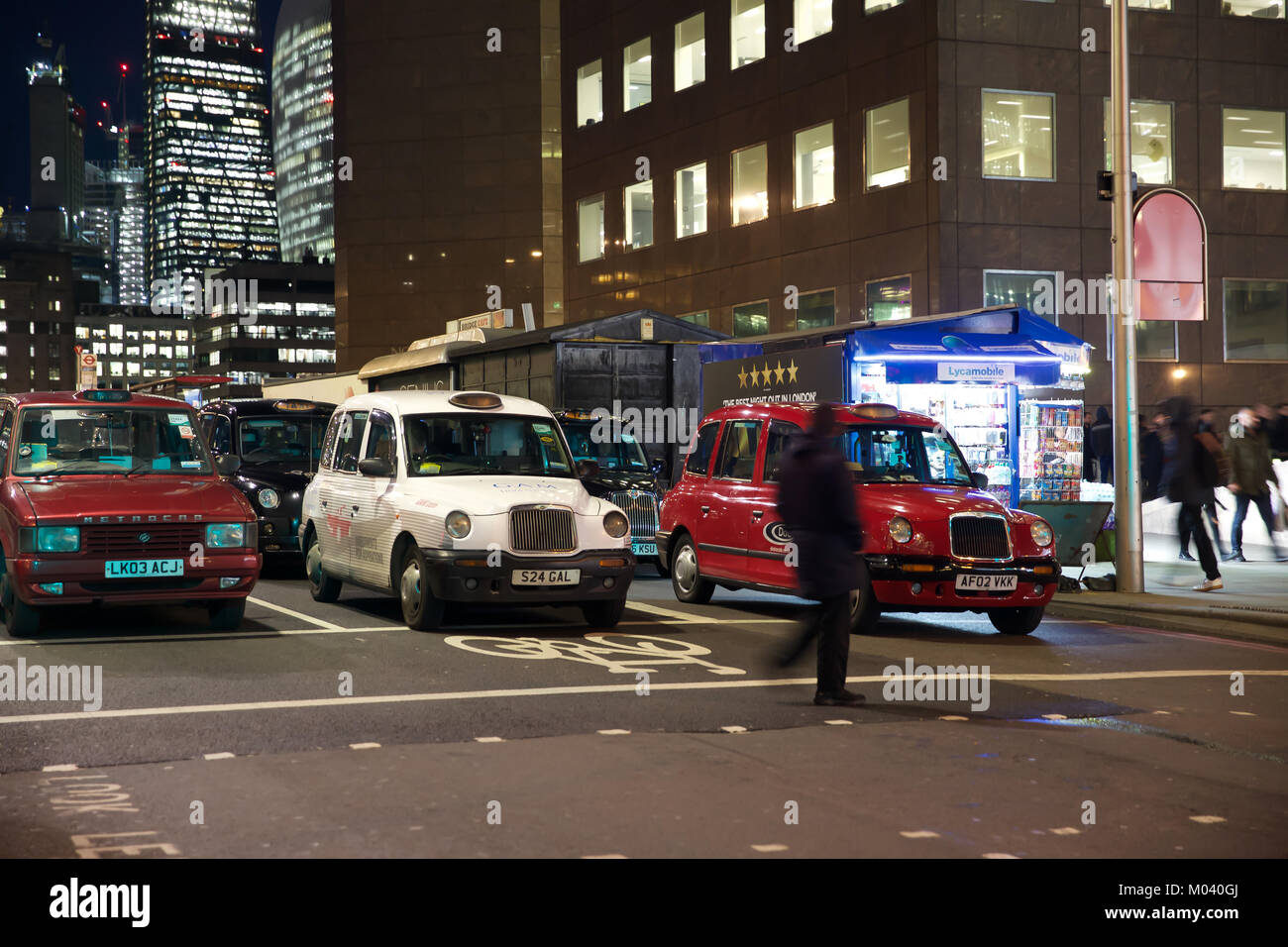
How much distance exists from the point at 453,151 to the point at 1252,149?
121 feet

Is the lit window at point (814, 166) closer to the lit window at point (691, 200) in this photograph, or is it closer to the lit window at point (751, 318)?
the lit window at point (751, 318)

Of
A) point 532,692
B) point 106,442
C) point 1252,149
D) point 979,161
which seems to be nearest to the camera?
point 532,692

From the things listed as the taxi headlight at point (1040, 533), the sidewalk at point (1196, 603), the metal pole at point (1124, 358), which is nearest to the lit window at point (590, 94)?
the sidewalk at point (1196, 603)

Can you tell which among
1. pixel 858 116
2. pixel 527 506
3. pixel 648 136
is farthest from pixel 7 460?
pixel 648 136

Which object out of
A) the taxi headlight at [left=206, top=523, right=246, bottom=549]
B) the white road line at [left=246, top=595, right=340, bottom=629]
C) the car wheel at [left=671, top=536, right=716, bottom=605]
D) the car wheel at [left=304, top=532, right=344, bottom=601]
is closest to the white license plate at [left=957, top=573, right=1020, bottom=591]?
the car wheel at [left=671, top=536, right=716, bottom=605]

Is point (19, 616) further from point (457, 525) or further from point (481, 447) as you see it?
point (481, 447)

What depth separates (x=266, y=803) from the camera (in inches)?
234

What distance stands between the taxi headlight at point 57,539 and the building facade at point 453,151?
162 ft

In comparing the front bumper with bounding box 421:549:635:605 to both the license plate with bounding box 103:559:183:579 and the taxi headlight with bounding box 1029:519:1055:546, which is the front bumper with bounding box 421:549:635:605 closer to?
the license plate with bounding box 103:559:183:579

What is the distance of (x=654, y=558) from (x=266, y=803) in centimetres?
1162

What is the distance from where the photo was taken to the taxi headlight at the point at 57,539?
1055 cm

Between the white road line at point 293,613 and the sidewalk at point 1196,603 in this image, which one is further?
the sidewalk at point 1196,603

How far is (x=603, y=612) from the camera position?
12164 mm

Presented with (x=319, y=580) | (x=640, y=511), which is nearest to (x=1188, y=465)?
(x=640, y=511)
